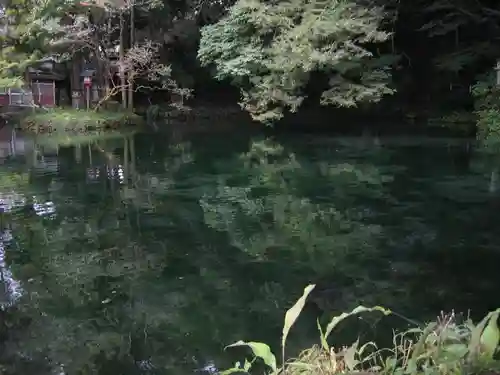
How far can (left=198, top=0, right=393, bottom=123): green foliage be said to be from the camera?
1641cm

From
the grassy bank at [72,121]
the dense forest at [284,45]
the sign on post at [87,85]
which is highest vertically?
the dense forest at [284,45]

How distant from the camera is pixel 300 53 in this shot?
16.2 metres

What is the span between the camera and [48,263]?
5.96 metres

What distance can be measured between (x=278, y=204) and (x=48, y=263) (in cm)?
346

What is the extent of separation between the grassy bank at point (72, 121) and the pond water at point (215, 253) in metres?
7.55

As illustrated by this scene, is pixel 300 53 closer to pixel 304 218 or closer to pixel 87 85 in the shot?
pixel 87 85

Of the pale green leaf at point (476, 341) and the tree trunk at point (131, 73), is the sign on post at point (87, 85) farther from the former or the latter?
→ the pale green leaf at point (476, 341)

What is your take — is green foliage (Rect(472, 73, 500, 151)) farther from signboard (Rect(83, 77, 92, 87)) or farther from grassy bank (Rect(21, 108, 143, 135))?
signboard (Rect(83, 77, 92, 87))

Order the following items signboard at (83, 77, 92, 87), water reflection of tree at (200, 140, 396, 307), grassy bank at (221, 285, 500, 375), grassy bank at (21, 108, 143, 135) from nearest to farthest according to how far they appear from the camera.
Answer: grassy bank at (221, 285, 500, 375)
water reflection of tree at (200, 140, 396, 307)
grassy bank at (21, 108, 143, 135)
signboard at (83, 77, 92, 87)

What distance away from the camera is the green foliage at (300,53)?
1641cm

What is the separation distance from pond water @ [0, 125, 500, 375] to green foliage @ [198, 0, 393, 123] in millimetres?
5119

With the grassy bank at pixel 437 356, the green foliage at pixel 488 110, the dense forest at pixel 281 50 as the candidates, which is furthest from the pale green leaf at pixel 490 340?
the dense forest at pixel 281 50

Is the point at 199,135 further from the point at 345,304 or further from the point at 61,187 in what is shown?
the point at 345,304

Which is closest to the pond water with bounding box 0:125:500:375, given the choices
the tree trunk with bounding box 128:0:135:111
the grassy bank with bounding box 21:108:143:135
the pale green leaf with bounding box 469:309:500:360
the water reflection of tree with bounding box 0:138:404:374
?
the water reflection of tree with bounding box 0:138:404:374
